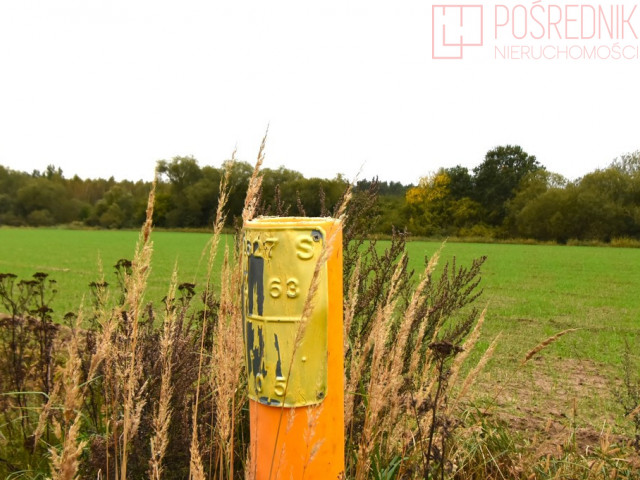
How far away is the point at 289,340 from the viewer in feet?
5.61

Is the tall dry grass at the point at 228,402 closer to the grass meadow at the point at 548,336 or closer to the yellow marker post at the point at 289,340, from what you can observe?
the yellow marker post at the point at 289,340

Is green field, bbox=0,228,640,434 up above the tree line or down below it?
below

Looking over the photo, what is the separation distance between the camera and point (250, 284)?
177 cm

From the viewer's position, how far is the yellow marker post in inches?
67.4

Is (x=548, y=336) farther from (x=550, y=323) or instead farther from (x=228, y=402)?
(x=228, y=402)

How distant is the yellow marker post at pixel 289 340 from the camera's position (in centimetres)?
171

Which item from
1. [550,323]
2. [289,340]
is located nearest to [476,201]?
[550,323]

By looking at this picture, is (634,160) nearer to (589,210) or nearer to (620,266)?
(589,210)

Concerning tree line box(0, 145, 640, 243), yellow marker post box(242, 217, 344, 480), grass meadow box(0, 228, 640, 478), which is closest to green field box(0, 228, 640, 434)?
grass meadow box(0, 228, 640, 478)

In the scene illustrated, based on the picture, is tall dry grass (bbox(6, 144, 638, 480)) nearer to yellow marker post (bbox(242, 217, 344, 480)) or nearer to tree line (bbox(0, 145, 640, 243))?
yellow marker post (bbox(242, 217, 344, 480))

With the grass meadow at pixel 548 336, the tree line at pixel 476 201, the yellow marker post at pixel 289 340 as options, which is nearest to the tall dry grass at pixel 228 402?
the yellow marker post at pixel 289 340

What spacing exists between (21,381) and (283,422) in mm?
2328

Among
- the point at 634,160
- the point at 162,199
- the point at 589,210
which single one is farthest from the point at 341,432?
the point at 162,199

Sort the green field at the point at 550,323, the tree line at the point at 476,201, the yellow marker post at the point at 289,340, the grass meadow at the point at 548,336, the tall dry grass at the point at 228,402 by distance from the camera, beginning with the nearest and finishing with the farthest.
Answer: the tall dry grass at the point at 228,402 < the yellow marker post at the point at 289,340 < the grass meadow at the point at 548,336 < the green field at the point at 550,323 < the tree line at the point at 476,201
